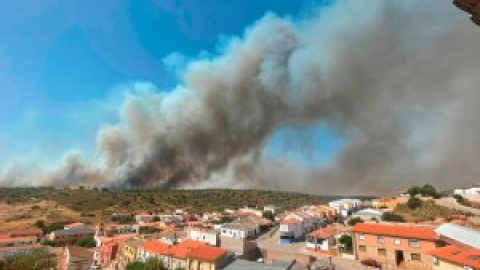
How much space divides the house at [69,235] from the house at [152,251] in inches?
1193

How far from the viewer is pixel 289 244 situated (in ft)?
198

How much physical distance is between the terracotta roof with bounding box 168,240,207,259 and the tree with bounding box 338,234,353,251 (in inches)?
725

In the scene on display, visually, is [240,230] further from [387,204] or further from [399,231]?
[387,204]

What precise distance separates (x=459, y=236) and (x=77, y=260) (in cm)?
5347

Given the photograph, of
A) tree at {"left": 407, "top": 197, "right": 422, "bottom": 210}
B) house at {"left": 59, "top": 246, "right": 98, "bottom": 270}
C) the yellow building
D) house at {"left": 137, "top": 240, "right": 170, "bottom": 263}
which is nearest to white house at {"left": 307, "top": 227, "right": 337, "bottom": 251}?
house at {"left": 137, "top": 240, "right": 170, "bottom": 263}

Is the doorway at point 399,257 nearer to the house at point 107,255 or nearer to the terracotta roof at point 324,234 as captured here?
the terracotta roof at point 324,234

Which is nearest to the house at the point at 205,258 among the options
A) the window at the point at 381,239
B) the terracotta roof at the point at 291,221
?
the window at the point at 381,239

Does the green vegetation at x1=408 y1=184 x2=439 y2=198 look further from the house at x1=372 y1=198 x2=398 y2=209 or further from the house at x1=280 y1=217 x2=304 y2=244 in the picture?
the house at x1=280 y1=217 x2=304 y2=244

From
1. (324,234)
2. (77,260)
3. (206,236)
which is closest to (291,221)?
(324,234)

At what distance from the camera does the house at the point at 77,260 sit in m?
58.9

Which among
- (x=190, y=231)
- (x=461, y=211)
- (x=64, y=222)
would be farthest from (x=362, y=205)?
(x=64, y=222)

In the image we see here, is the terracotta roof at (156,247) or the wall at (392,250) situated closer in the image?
the wall at (392,250)

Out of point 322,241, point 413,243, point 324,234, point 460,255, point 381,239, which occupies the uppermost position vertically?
point 460,255

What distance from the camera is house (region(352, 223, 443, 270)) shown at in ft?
139
